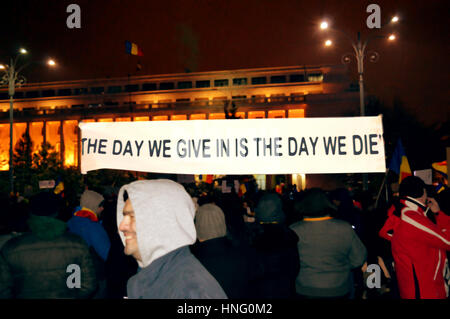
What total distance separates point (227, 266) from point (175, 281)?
1457 millimetres

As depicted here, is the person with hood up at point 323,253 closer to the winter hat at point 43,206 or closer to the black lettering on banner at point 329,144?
the black lettering on banner at point 329,144

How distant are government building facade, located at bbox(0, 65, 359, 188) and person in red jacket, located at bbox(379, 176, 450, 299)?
2285 inches

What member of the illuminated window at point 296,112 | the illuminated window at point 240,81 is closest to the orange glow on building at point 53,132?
the illuminated window at point 240,81

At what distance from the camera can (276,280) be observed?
11.7 ft

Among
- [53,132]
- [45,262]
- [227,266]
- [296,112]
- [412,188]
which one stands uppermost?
[296,112]

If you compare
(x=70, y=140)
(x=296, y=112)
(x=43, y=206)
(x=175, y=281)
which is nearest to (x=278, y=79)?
(x=296, y=112)

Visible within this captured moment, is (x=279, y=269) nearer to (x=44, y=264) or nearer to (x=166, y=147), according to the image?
(x=166, y=147)

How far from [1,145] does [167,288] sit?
8596 cm

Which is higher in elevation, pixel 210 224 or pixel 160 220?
pixel 160 220

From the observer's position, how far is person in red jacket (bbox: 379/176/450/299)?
A: 3502 millimetres

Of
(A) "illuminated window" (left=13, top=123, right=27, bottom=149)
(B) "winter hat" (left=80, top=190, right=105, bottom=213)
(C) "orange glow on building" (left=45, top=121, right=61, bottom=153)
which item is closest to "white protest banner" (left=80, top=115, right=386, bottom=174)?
(B) "winter hat" (left=80, top=190, right=105, bottom=213)

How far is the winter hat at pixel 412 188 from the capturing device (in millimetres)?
3625

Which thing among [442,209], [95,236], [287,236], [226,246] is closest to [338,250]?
[287,236]

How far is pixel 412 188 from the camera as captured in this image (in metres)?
3.64
